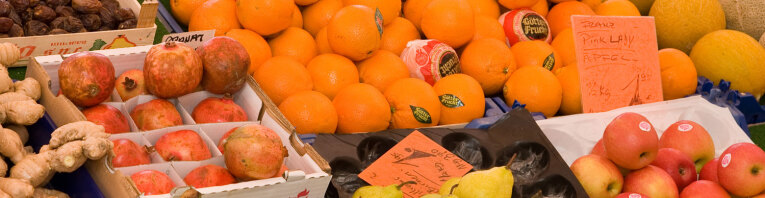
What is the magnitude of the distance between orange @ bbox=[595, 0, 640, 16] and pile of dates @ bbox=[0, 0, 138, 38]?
1960mm

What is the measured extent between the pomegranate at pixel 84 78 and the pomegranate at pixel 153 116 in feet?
0.32

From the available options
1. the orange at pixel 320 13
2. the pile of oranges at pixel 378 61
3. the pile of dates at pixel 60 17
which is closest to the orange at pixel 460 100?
the pile of oranges at pixel 378 61

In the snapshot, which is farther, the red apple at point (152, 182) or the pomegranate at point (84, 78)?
the pomegranate at point (84, 78)

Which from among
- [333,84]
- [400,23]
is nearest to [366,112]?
[333,84]

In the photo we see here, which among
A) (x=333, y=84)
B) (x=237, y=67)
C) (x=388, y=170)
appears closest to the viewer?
(x=237, y=67)

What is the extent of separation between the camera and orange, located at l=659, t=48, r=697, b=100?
2965 millimetres

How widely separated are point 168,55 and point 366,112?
26.9 inches

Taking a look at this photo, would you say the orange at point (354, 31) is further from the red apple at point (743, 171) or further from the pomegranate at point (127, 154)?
the red apple at point (743, 171)

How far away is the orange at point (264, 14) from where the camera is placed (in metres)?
2.36

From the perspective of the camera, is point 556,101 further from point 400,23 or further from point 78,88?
point 78,88

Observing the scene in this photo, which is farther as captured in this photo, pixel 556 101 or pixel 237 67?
pixel 556 101

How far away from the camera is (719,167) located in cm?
218

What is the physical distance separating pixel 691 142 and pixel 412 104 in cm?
92

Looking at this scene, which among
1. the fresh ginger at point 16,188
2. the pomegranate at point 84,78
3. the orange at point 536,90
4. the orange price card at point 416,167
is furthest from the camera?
the orange at point 536,90
